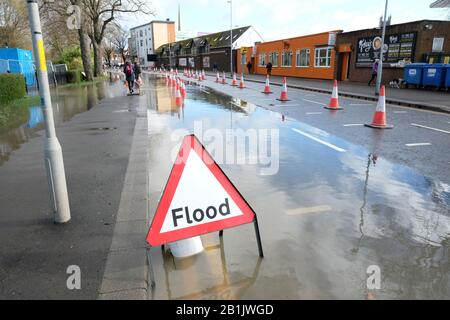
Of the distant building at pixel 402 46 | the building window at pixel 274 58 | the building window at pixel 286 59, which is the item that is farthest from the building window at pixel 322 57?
the building window at pixel 274 58

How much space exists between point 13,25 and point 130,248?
151 feet

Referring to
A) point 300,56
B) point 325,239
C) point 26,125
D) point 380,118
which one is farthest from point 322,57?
point 325,239

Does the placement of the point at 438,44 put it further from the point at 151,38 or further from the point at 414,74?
the point at 151,38

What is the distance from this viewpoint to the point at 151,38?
114062mm

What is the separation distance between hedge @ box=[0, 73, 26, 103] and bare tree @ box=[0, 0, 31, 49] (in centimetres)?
2741

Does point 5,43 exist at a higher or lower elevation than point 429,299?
higher

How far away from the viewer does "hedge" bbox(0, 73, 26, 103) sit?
13.7m

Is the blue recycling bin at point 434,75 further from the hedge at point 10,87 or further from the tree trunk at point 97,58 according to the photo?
the tree trunk at point 97,58

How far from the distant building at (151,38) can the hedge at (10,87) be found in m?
94.7

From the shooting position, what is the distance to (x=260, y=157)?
669 cm

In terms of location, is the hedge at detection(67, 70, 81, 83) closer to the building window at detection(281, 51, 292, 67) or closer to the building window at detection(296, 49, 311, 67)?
the building window at detection(296, 49, 311, 67)

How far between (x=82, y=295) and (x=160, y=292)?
564 mm
